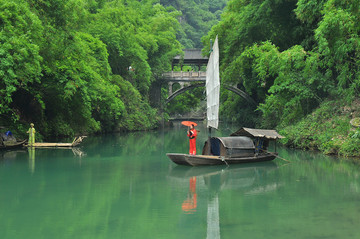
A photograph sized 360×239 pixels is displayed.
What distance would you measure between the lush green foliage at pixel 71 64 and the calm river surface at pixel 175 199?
12.2 feet

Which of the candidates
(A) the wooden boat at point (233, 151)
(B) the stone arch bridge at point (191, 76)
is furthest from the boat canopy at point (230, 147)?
(B) the stone arch bridge at point (191, 76)

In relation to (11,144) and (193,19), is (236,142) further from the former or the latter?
(193,19)

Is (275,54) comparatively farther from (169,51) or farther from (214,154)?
(169,51)

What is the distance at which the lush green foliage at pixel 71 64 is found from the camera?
1565cm

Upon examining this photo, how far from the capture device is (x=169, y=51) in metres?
43.9

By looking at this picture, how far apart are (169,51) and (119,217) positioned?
36.7 meters

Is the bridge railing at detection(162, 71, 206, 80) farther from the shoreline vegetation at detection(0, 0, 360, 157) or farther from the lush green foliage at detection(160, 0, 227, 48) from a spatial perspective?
the lush green foliage at detection(160, 0, 227, 48)

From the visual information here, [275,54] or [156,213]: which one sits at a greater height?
[275,54]

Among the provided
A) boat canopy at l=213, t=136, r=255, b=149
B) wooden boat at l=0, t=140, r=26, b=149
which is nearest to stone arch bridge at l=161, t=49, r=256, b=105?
wooden boat at l=0, t=140, r=26, b=149

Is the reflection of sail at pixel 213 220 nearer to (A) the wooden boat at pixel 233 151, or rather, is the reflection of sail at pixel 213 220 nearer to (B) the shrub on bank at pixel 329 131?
(A) the wooden boat at pixel 233 151

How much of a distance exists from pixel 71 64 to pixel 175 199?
1280cm

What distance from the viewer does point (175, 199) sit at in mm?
9867

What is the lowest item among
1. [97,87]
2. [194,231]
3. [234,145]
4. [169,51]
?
[194,231]

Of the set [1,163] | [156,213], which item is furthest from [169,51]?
[156,213]
